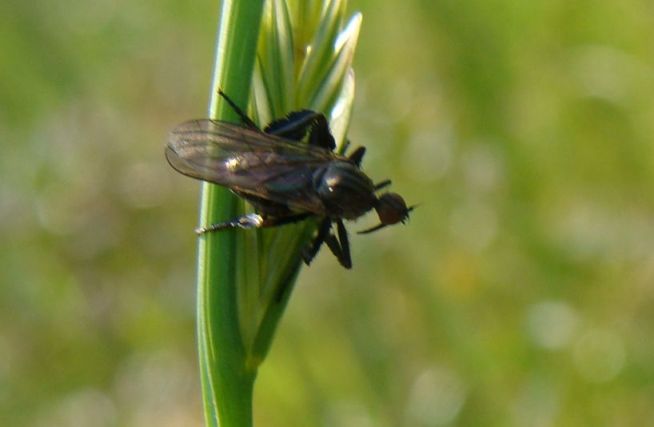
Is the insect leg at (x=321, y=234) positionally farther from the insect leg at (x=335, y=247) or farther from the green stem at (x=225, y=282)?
the green stem at (x=225, y=282)

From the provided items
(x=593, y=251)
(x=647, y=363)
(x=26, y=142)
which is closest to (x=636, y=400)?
(x=647, y=363)

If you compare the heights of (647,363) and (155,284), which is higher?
(647,363)

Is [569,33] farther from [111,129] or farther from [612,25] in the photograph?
[111,129]

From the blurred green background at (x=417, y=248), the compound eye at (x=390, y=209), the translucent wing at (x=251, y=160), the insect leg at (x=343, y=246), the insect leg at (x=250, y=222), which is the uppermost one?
the insect leg at (x=250, y=222)

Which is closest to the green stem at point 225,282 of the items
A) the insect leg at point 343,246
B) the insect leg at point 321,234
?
the insect leg at point 321,234

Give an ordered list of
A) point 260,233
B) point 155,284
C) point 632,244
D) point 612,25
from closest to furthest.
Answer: point 260,233, point 632,244, point 155,284, point 612,25

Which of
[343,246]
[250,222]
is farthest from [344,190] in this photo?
[250,222]
